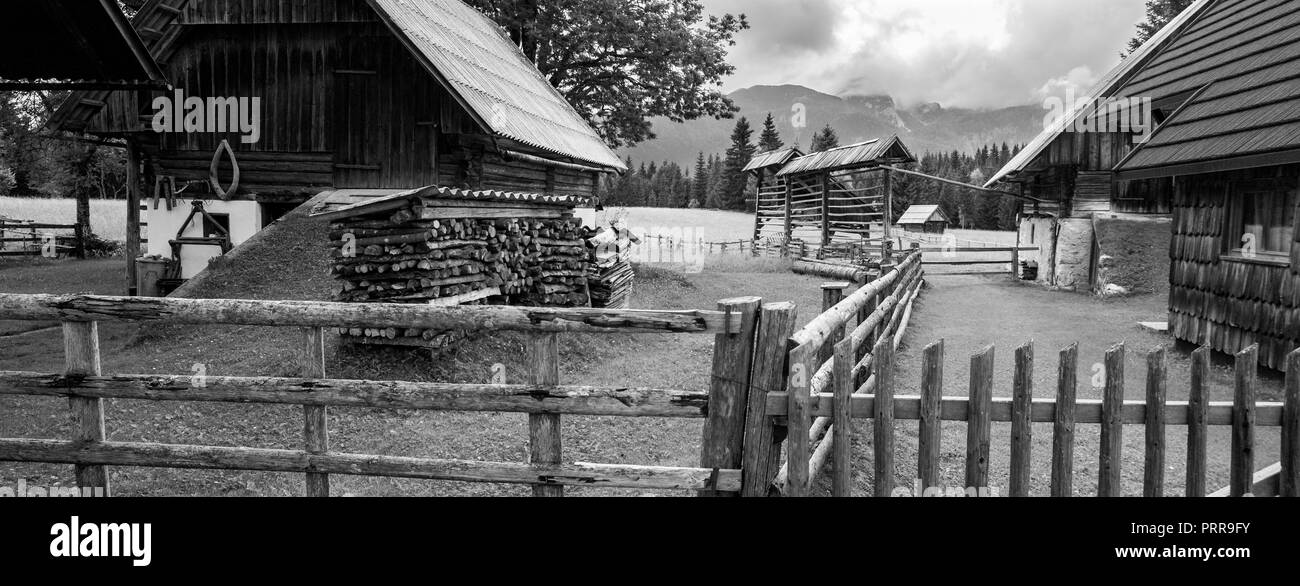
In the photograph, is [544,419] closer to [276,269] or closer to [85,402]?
[85,402]

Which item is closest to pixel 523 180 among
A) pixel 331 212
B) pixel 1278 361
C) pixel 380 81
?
pixel 380 81

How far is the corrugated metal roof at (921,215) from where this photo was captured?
232 ft

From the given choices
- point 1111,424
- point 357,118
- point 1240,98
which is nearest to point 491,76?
point 357,118

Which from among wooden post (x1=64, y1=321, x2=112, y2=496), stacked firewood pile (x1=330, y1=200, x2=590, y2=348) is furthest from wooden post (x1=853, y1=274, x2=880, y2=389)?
wooden post (x1=64, y1=321, x2=112, y2=496)

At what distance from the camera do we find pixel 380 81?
1570cm

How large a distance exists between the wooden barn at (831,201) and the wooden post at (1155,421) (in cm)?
2189

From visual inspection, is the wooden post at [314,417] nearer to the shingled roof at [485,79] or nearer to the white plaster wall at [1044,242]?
the shingled roof at [485,79]

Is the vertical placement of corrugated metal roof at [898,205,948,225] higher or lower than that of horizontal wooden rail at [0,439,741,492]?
higher

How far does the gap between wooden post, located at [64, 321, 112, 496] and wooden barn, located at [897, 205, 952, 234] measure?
6987 cm

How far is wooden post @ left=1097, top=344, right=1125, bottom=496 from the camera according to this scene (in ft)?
12.8

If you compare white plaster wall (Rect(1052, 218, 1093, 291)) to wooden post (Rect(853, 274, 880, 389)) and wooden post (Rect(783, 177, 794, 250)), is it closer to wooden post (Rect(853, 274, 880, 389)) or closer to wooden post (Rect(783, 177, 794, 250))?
wooden post (Rect(783, 177, 794, 250))

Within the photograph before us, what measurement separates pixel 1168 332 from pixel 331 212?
12.2 meters
